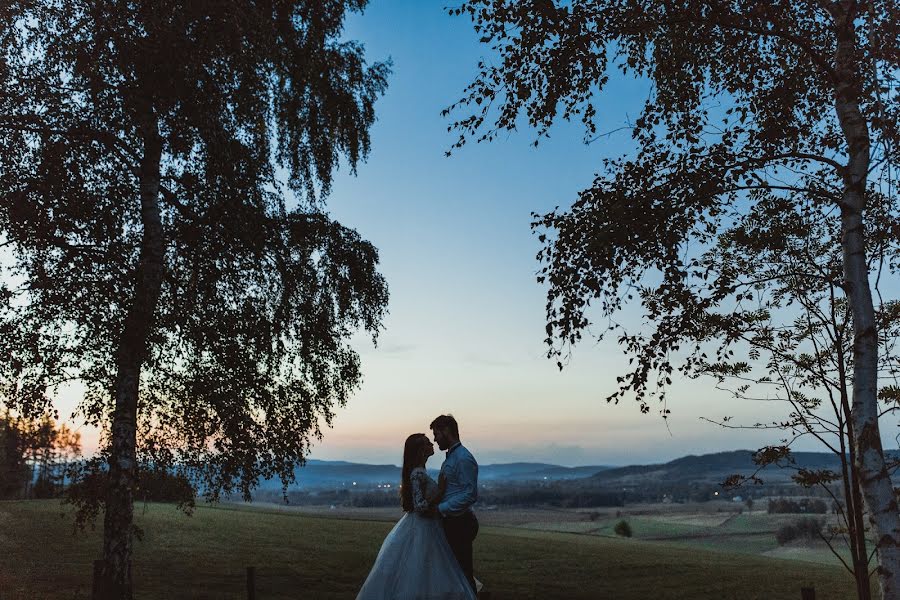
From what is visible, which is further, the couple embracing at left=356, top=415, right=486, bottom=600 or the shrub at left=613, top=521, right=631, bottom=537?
the shrub at left=613, top=521, right=631, bottom=537

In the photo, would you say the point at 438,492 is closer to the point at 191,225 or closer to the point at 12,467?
the point at 191,225

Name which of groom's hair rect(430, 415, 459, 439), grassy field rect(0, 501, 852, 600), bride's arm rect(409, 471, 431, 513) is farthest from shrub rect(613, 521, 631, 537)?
groom's hair rect(430, 415, 459, 439)

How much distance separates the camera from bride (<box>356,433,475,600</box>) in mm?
8797

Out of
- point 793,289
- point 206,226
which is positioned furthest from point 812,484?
point 206,226

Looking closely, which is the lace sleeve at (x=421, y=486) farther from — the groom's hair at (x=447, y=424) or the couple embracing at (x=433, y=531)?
the groom's hair at (x=447, y=424)

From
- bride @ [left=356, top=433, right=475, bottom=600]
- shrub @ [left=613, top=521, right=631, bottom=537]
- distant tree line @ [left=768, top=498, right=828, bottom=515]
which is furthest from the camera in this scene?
distant tree line @ [left=768, top=498, right=828, bottom=515]

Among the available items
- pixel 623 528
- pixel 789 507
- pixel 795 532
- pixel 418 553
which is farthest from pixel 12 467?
pixel 789 507

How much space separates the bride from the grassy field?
50.0 ft

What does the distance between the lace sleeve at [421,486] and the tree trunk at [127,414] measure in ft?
22.9

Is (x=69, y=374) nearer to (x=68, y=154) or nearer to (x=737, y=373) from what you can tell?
(x=68, y=154)

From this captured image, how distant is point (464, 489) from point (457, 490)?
99mm

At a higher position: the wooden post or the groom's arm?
the groom's arm

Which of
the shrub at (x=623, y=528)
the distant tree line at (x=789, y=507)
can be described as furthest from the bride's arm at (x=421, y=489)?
the distant tree line at (x=789, y=507)

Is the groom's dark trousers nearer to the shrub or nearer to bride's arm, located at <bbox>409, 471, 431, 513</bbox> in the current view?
bride's arm, located at <bbox>409, 471, 431, 513</bbox>
